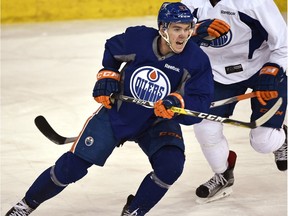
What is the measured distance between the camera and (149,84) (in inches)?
137

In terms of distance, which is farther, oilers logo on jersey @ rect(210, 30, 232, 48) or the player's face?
oilers logo on jersey @ rect(210, 30, 232, 48)

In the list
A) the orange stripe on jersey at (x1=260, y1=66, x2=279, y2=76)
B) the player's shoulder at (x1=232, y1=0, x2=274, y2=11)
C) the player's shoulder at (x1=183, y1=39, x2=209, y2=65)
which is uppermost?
the player's shoulder at (x1=232, y1=0, x2=274, y2=11)

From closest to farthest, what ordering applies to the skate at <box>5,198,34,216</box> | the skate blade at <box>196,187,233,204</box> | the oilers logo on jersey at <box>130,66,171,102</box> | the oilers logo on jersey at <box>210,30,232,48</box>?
the oilers logo on jersey at <box>130,66,171,102</box> → the skate at <box>5,198,34,216</box> → the oilers logo on jersey at <box>210,30,232,48</box> → the skate blade at <box>196,187,233,204</box>

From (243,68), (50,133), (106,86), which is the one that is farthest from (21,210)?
(243,68)

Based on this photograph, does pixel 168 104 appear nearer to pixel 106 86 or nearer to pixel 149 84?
pixel 149 84

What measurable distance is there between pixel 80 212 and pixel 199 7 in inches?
38.4

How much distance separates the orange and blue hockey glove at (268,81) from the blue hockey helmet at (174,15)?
1.92 ft

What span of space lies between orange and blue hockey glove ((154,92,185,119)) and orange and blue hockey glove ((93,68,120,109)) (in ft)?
0.62

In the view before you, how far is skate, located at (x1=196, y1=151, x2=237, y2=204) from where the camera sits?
4.05 meters

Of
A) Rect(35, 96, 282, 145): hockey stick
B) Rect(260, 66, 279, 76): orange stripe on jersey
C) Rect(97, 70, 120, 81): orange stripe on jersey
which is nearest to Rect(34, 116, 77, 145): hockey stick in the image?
Rect(35, 96, 282, 145): hockey stick

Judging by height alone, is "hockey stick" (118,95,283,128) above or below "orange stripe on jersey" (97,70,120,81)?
below

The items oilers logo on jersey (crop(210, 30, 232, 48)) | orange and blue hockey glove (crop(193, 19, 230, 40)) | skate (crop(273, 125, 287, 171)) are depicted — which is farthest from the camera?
skate (crop(273, 125, 287, 171))

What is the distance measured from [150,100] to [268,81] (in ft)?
1.96

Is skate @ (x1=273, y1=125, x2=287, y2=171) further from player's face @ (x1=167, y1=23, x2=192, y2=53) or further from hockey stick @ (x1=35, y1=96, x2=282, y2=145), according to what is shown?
player's face @ (x1=167, y1=23, x2=192, y2=53)
